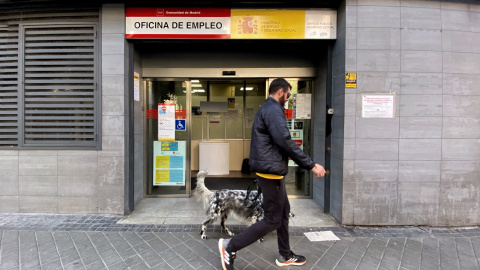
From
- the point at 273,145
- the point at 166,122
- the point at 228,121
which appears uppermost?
the point at 228,121

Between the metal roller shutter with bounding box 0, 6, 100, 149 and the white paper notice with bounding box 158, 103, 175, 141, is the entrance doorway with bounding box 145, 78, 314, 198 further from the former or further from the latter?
the metal roller shutter with bounding box 0, 6, 100, 149

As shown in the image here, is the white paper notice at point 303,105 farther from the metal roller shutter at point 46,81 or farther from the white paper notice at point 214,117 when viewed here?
the metal roller shutter at point 46,81

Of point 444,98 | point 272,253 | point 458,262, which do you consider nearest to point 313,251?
point 272,253

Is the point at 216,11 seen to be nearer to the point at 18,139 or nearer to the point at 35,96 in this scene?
the point at 35,96

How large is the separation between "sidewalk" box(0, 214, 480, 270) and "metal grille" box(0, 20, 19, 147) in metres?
1.61

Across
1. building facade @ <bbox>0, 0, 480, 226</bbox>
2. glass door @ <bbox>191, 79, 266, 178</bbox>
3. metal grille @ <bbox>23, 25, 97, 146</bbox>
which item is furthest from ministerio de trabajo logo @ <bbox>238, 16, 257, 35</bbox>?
→ metal grille @ <bbox>23, 25, 97, 146</bbox>

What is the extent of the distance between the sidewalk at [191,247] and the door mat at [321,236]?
10 centimetres

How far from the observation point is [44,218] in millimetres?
4406

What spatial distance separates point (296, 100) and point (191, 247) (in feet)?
12.6

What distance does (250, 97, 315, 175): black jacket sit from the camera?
2.66 m

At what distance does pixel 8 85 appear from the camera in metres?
4.73

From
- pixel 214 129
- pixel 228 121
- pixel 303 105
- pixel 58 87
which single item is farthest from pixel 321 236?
pixel 58 87

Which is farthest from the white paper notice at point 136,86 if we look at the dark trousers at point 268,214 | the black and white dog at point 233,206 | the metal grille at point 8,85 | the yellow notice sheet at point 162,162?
the dark trousers at point 268,214

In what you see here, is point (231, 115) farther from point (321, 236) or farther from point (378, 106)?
point (321, 236)
